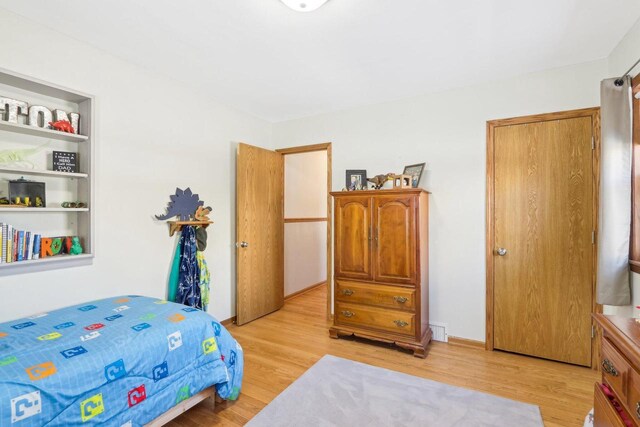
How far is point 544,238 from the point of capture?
269 centimetres

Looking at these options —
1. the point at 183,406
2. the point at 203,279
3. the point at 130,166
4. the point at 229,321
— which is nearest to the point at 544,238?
the point at 183,406

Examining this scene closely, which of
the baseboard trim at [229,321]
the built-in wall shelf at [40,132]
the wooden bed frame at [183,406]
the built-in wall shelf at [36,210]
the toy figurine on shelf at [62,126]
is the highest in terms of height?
the toy figurine on shelf at [62,126]

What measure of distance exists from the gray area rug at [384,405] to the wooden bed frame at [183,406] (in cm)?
34

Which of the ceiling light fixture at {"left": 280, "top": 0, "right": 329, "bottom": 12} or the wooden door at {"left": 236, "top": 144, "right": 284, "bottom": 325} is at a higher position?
the ceiling light fixture at {"left": 280, "top": 0, "right": 329, "bottom": 12}

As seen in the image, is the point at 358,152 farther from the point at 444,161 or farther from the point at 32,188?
the point at 32,188

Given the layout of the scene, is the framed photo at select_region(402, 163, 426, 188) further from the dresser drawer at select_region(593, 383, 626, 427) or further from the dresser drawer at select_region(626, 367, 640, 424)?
the dresser drawer at select_region(626, 367, 640, 424)

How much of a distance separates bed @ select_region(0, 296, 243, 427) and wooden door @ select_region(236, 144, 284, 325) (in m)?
1.38

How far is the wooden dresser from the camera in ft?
3.34

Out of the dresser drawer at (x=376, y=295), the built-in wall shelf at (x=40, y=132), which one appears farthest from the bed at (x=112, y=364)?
the dresser drawer at (x=376, y=295)

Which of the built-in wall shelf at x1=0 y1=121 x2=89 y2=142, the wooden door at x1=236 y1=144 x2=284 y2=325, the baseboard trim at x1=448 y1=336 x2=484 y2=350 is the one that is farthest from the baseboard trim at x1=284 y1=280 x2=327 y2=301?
the built-in wall shelf at x1=0 y1=121 x2=89 y2=142

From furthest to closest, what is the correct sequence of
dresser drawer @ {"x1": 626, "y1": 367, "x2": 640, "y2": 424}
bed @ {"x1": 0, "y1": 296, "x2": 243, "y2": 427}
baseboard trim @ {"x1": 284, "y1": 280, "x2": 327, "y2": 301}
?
1. baseboard trim @ {"x1": 284, "y1": 280, "x2": 327, "y2": 301}
2. bed @ {"x1": 0, "y1": 296, "x2": 243, "y2": 427}
3. dresser drawer @ {"x1": 626, "y1": 367, "x2": 640, "y2": 424}

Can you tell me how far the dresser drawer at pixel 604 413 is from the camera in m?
1.11

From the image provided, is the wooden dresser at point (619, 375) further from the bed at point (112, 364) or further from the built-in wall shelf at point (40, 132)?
the built-in wall shelf at point (40, 132)

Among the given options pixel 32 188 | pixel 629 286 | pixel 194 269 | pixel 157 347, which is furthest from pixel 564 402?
pixel 32 188
